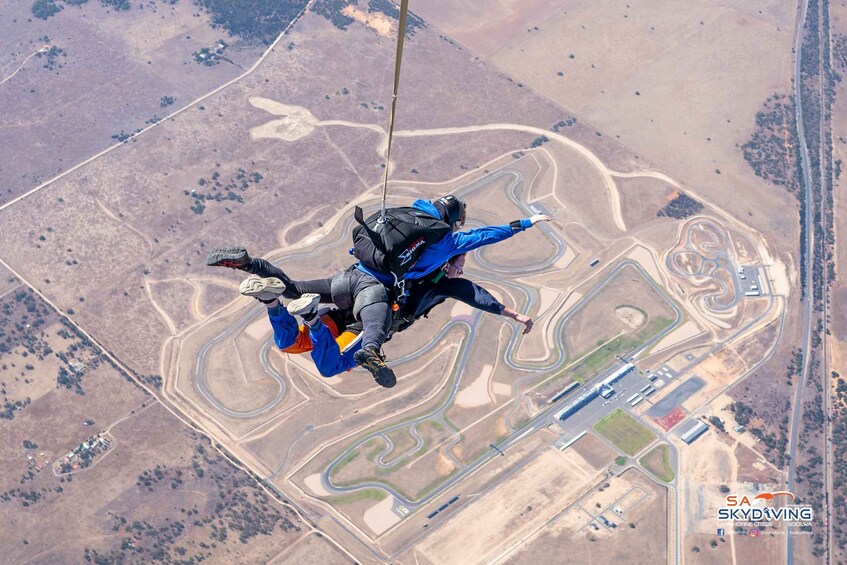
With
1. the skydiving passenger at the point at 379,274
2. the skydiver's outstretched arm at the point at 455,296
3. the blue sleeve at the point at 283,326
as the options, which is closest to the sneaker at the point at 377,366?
the skydiving passenger at the point at 379,274

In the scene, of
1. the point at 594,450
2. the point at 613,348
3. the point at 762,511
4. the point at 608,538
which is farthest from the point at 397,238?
the point at 613,348

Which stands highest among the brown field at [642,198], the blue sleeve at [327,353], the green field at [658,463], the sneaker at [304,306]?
the sneaker at [304,306]

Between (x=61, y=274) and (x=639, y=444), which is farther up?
(x=639, y=444)

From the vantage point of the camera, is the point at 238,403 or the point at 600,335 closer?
the point at 238,403

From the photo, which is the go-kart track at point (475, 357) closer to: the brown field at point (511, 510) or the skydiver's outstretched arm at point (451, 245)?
the brown field at point (511, 510)

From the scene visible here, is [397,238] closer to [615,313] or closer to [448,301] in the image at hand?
[448,301]

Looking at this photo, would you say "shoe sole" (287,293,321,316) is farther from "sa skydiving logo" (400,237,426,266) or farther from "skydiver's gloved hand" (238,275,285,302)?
"sa skydiving logo" (400,237,426,266)

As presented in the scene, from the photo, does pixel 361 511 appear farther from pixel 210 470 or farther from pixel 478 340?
pixel 478 340

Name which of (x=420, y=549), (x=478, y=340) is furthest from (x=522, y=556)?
(x=478, y=340)
